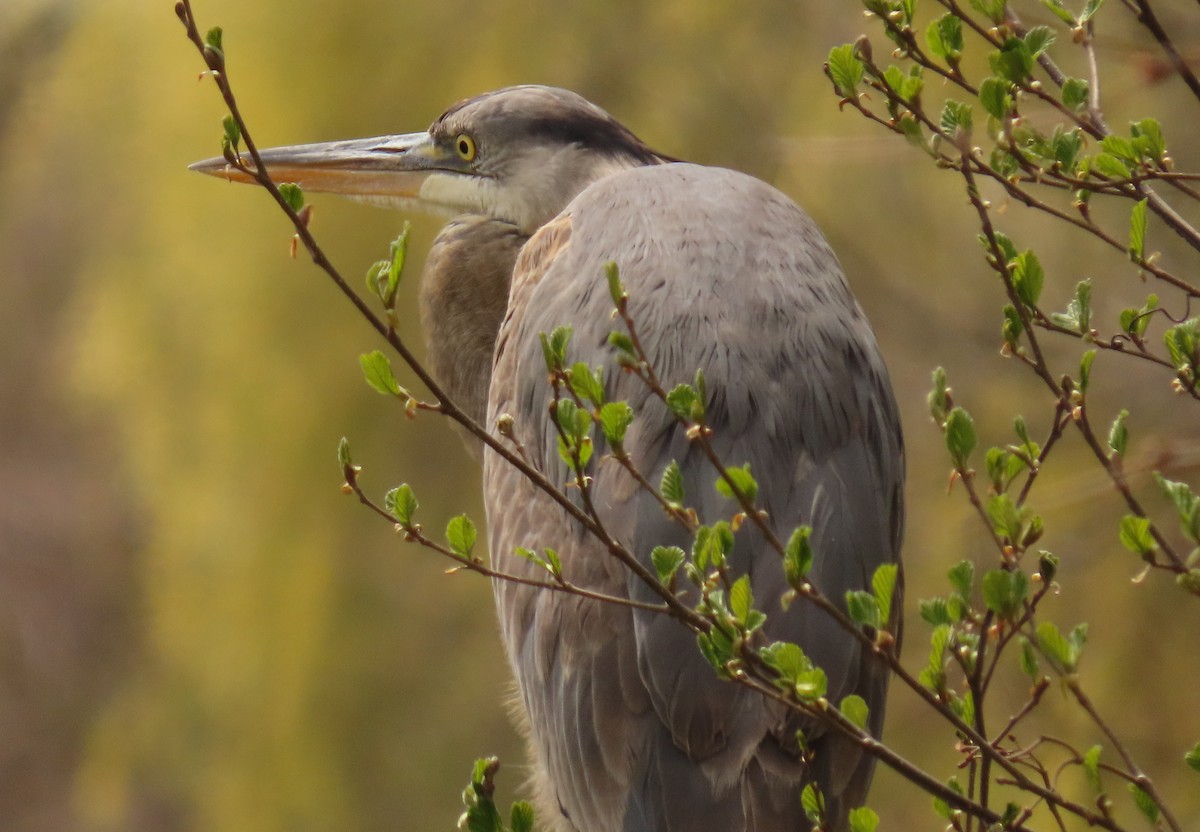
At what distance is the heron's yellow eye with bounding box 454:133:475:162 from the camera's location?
2.66 m

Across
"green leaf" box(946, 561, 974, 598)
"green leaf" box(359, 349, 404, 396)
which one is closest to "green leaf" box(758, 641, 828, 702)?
"green leaf" box(946, 561, 974, 598)

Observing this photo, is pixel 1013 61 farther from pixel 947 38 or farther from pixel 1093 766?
pixel 1093 766

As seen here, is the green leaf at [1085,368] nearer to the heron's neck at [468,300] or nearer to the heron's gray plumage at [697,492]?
the heron's gray plumage at [697,492]

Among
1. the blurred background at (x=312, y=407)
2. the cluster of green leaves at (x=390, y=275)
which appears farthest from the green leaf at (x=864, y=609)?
the blurred background at (x=312, y=407)

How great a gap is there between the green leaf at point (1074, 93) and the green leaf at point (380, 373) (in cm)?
62

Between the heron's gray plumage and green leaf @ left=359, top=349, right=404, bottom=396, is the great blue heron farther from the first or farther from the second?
green leaf @ left=359, top=349, right=404, bottom=396

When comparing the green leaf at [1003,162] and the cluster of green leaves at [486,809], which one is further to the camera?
the green leaf at [1003,162]

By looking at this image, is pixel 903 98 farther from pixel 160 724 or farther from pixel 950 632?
pixel 160 724

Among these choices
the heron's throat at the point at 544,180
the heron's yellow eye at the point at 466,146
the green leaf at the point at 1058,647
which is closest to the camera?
the green leaf at the point at 1058,647

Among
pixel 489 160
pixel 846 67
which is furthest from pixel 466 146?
pixel 846 67

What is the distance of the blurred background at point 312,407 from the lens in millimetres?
3885

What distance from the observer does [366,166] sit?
272 cm

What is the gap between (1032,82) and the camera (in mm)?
1253

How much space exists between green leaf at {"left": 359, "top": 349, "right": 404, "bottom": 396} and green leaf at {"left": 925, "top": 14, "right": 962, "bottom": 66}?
21.2 inches
